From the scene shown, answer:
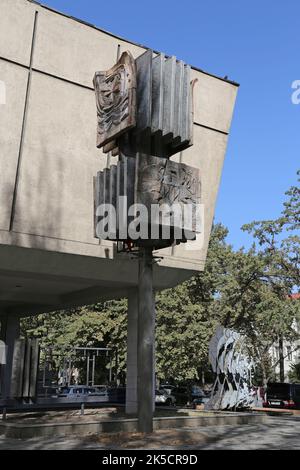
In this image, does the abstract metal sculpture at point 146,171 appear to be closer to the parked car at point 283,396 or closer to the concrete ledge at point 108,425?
the concrete ledge at point 108,425

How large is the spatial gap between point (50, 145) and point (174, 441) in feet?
34.5

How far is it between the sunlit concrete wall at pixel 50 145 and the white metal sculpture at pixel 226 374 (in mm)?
6378

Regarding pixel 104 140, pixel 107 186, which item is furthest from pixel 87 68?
pixel 107 186

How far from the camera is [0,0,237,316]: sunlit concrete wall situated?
Result: 17.6 metres

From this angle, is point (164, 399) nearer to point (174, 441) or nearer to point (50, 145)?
point (174, 441)

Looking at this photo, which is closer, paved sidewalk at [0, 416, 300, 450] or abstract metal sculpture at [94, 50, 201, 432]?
paved sidewalk at [0, 416, 300, 450]

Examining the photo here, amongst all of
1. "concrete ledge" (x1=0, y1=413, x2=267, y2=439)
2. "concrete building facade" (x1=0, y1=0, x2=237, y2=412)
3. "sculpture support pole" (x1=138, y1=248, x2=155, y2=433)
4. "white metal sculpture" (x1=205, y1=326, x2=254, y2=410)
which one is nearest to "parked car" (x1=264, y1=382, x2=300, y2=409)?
"white metal sculpture" (x1=205, y1=326, x2=254, y2=410)

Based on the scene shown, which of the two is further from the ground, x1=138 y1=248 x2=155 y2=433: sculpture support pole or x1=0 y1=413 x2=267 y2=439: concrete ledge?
x1=138 y1=248 x2=155 y2=433: sculpture support pole

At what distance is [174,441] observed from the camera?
1427 cm

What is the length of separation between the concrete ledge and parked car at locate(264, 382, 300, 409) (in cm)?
1253

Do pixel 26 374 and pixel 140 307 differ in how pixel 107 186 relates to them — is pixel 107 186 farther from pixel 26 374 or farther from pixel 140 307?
pixel 26 374

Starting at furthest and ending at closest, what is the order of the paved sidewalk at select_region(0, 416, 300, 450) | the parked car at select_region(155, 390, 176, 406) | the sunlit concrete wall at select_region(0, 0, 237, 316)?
the parked car at select_region(155, 390, 176, 406) → the sunlit concrete wall at select_region(0, 0, 237, 316) → the paved sidewalk at select_region(0, 416, 300, 450)

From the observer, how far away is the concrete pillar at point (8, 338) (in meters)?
31.0

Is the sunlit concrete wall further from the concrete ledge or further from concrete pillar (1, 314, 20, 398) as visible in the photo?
concrete pillar (1, 314, 20, 398)
